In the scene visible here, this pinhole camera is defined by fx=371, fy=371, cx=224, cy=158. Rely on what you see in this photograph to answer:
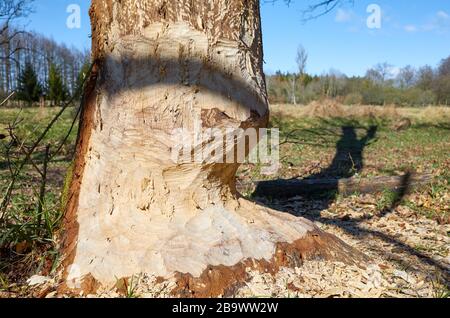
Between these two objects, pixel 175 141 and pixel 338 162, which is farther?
pixel 338 162

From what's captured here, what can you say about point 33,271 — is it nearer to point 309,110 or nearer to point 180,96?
point 180,96

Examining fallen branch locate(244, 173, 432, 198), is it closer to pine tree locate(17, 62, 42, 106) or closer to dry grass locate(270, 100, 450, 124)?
dry grass locate(270, 100, 450, 124)

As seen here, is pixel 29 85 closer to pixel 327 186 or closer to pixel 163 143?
pixel 327 186

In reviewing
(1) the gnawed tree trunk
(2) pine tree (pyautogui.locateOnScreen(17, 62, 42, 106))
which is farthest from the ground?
(2) pine tree (pyautogui.locateOnScreen(17, 62, 42, 106))

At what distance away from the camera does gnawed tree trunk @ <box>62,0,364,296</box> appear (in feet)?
6.10

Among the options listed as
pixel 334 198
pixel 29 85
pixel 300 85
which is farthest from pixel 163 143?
pixel 300 85

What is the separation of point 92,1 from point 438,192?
173 inches

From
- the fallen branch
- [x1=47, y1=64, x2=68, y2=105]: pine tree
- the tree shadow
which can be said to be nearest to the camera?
the tree shadow

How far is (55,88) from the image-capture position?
2636cm

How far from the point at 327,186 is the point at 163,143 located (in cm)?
357

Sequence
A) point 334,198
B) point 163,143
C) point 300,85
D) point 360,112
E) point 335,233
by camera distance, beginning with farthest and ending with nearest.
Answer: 1. point 300,85
2. point 360,112
3. point 334,198
4. point 335,233
5. point 163,143

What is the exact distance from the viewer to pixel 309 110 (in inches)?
746

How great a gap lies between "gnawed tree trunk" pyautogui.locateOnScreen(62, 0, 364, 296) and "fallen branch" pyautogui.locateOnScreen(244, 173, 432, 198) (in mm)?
2909
